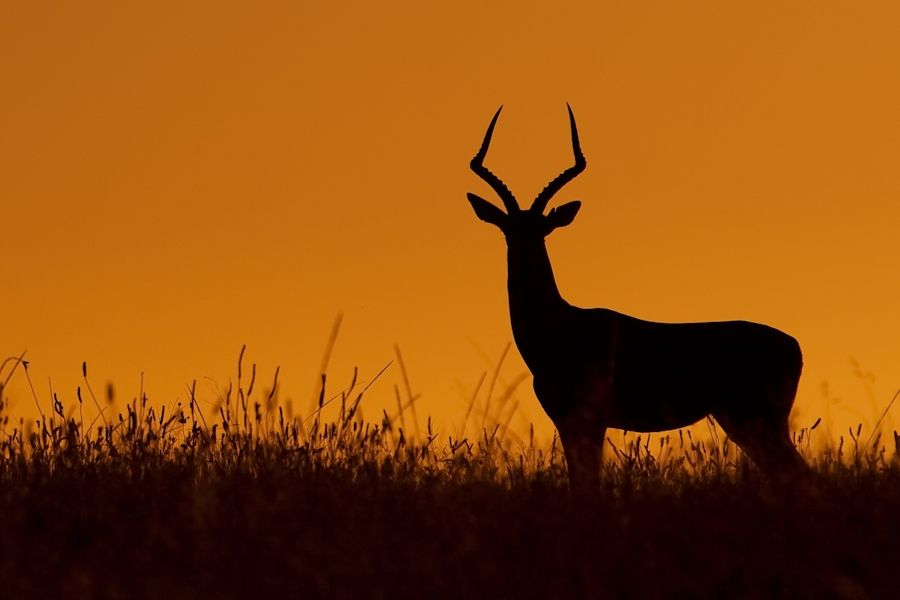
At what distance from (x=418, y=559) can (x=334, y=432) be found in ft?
11.4

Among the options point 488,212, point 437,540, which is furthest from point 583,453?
point 437,540

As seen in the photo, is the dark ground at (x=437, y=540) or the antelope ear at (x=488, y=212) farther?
the antelope ear at (x=488, y=212)

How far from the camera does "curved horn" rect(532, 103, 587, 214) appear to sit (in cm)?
1212

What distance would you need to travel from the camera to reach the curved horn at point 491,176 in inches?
474

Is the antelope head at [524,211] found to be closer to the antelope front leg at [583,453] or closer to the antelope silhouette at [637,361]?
the antelope silhouette at [637,361]

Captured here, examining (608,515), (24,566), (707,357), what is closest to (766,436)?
(707,357)

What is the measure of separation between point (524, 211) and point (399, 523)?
17.7 ft

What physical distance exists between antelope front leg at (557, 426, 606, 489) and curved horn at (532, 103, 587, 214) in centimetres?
201

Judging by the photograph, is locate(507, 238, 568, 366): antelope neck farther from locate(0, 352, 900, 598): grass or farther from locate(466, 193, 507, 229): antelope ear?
locate(0, 352, 900, 598): grass

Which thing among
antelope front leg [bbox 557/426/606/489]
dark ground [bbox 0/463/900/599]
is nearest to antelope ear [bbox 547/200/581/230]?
antelope front leg [bbox 557/426/606/489]

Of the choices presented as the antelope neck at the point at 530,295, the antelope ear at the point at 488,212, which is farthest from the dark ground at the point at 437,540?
the antelope ear at the point at 488,212

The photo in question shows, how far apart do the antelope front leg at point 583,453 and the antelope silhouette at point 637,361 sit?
0.41m

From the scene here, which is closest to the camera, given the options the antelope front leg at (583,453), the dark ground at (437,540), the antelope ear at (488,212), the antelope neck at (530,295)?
the dark ground at (437,540)

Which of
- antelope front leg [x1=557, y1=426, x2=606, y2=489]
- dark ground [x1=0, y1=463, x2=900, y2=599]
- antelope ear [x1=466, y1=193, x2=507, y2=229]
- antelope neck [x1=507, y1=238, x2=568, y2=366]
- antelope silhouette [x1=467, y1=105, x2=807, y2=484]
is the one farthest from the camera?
antelope ear [x1=466, y1=193, x2=507, y2=229]
